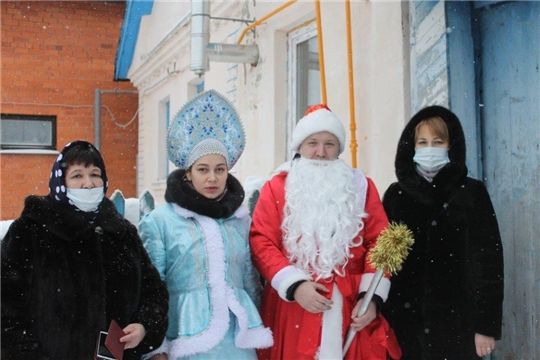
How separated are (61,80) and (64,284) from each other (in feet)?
37.0

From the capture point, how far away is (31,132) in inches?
507

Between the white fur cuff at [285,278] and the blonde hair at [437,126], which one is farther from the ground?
the blonde hair at [437,126]

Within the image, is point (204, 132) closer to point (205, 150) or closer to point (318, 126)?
point (205, 150)

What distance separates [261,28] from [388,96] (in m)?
2.69

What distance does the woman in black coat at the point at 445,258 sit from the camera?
2871mm

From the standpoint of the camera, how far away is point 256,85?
6980 millimetres

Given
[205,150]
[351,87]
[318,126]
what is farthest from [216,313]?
[351,87]

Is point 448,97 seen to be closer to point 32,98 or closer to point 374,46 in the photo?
point 374,46

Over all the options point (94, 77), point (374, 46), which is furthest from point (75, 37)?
point (374, 46)

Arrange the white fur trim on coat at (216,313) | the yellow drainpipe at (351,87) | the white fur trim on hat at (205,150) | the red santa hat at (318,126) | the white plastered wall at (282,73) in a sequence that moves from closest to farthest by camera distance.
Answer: the white fur trim on coat at (216,313)
the white fur trim on hat at (205,150)
the red santa hat at (318,126)
the white plastered wall at (282,73)
the yellow drainpipe at (351,87)

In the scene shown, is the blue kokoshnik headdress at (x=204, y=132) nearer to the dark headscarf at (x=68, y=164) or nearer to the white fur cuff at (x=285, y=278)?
the dark headscarf at (x=68, y=164)

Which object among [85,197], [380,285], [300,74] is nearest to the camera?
[85,197]

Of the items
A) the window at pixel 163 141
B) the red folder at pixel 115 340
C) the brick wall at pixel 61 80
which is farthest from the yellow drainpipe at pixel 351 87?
the brick wall at pixel 61 80

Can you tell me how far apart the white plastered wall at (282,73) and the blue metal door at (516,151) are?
0.65 meters
